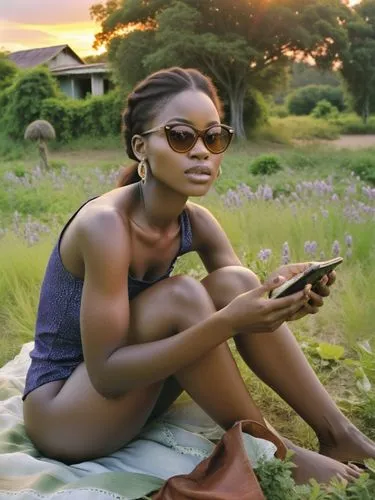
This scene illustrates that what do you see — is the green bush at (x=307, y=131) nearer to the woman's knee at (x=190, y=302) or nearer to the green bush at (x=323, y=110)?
the green bush at (x=323, y=110)

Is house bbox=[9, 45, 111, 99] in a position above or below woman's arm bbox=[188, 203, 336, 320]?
above

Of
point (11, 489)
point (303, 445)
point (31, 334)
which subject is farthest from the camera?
point (31, 334)

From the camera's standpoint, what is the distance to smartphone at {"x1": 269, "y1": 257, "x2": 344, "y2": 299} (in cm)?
183

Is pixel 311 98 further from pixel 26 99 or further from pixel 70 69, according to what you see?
pixel 26 99

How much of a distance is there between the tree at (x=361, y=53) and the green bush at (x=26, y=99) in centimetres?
1018

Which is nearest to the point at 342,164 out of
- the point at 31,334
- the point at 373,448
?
the point at 31,334

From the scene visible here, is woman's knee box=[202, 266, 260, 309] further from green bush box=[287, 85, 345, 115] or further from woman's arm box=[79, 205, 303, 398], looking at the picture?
green bush box=[287, 85, 345, 115]

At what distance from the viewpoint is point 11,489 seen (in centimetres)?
204

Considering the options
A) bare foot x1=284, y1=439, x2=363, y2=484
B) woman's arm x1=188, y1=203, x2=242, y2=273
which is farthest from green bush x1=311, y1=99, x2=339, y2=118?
bare foot x1=284, y1=439, x2=363, y2=484

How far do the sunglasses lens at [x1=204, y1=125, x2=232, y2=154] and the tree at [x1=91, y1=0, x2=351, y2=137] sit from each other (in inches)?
759

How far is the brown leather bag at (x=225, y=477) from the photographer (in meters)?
1.90

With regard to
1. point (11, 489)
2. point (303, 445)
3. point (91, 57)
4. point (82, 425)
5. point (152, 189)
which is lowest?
point (303, 445)

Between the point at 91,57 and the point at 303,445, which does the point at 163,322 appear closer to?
the point at 303,445

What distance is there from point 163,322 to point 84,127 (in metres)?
21.6
